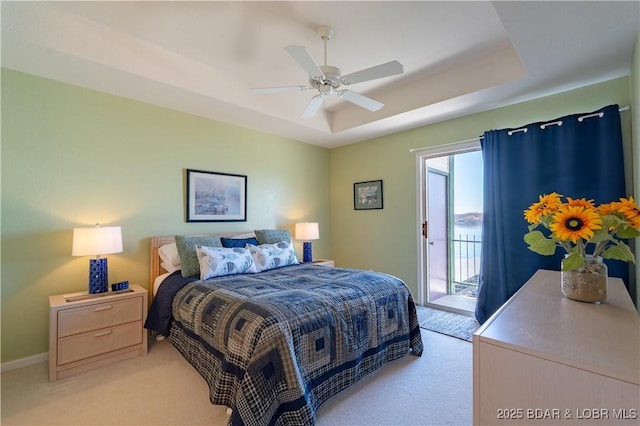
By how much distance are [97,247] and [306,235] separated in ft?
7.85

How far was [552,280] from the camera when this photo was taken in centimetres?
184

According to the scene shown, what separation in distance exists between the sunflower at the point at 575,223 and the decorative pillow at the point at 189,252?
2784 millimetres

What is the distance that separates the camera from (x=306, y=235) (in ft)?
13.6

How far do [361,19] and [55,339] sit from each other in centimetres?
334

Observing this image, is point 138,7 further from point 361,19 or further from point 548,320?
point 548,320

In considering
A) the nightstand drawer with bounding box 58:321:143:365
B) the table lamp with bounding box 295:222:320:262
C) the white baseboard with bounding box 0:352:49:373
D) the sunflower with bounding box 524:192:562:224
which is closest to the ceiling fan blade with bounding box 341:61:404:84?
the sunflower with bounding box 524:192:562:224

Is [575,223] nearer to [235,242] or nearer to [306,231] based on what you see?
[235,242]

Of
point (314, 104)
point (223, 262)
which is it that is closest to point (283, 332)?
point (223, 262)

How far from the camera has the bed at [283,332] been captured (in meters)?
1.59

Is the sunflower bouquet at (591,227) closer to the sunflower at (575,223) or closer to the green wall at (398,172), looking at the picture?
the sunflower at (575,223)

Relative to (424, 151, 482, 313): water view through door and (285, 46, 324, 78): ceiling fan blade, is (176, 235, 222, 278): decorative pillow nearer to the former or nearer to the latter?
(285, 46, 324, 78): ceiling fan blade

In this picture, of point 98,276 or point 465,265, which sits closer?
point 98,276

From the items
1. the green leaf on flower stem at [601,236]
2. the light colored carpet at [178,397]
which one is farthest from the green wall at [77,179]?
the green leaf on flower stem at [601,236]

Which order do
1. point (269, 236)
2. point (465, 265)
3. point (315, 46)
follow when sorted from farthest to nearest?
point (465, 265) → point (269, 236) → point (315, 46)
